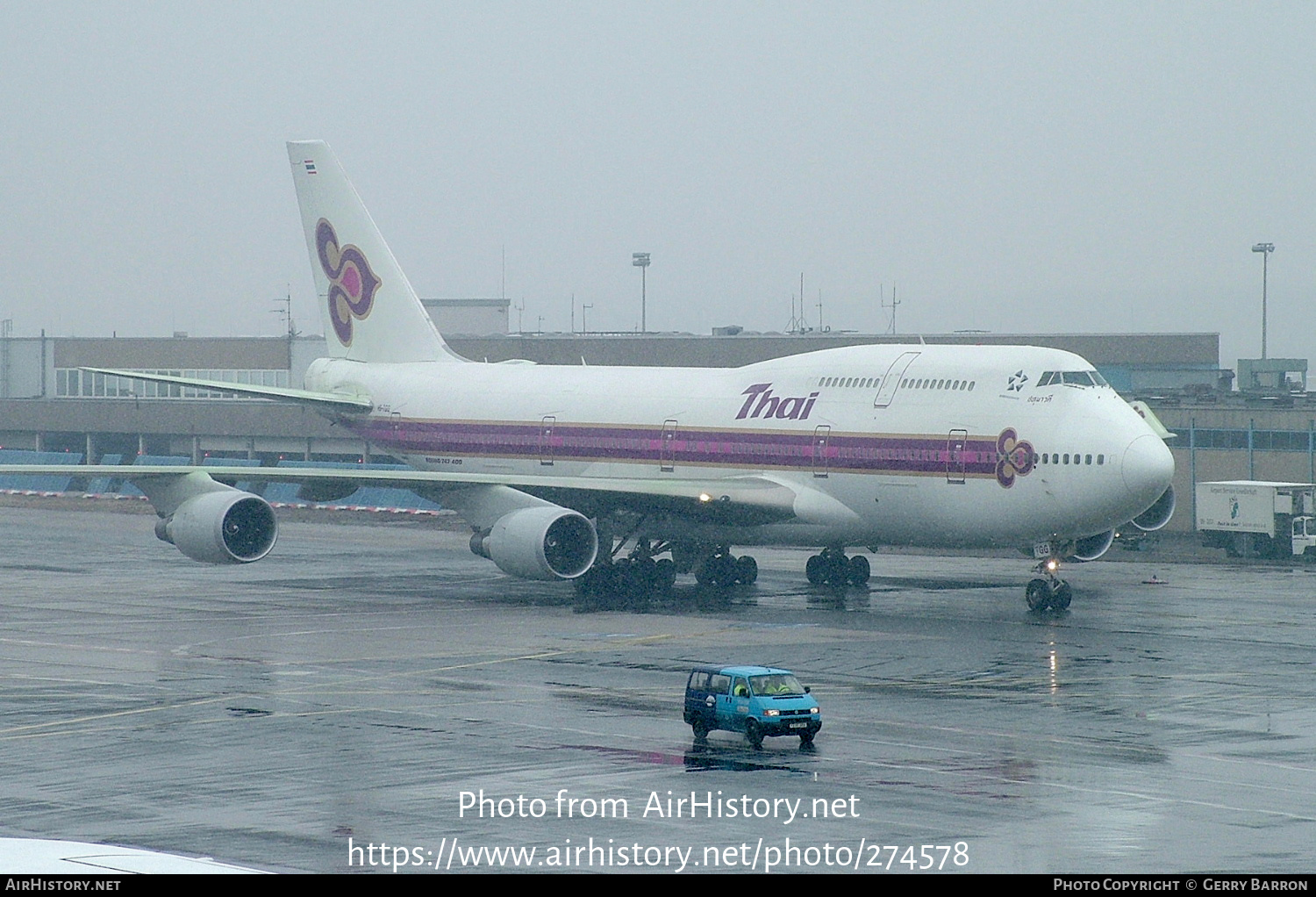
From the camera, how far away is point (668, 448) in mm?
50594

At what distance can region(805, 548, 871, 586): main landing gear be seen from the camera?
169 feet

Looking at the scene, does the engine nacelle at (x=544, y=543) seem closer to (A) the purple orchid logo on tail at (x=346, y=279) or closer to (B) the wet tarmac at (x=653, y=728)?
(B) the wet tarmac at (x=653, y=728)

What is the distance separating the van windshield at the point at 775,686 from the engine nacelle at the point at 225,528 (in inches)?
891

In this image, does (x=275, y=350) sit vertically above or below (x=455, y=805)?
above

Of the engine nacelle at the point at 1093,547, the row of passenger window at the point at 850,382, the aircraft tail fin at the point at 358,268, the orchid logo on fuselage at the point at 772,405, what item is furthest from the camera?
the aircraft tail fin at the point at 358,268

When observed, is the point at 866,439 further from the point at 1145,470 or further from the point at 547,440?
the point at 547,440

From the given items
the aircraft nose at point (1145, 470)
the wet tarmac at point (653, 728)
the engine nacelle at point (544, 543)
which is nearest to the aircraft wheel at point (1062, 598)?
the wet tarmac at point (653, 728)

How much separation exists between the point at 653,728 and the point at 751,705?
6.64 feet

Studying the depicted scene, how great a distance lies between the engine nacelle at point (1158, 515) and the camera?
49.5m

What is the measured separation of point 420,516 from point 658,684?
47.6m

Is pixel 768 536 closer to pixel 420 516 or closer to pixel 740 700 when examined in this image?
pixel 740 700

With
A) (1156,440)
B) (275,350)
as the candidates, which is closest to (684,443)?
(1156,440)

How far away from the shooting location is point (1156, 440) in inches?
1683

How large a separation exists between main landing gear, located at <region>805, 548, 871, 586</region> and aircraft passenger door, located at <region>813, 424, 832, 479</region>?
502 cm
